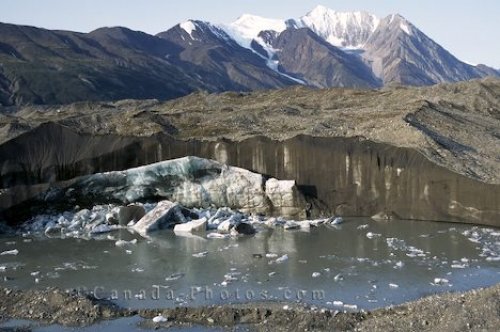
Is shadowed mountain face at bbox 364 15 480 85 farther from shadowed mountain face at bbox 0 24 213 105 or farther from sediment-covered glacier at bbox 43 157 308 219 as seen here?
sediment-covered glacier at bbox 43 157 308 219

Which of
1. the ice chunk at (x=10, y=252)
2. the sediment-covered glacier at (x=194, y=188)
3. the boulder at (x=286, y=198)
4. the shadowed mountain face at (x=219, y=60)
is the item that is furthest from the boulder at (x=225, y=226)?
the shadowed mountain face at (x=219, y=60)

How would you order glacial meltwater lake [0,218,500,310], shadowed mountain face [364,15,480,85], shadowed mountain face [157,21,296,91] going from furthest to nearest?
1. shadowed mountain face [364,15,480,85]
2. shadowed mountain face [157,21,296,91]
3. glacial meltwater lake [0,218,500,310]

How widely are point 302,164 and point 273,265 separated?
6238 mm


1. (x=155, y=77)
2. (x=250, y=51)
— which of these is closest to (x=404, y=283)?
(x=155, y=77)

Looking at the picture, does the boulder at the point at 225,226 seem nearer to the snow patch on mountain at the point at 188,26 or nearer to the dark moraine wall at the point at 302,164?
the dark moraine wall at the point at 302,164

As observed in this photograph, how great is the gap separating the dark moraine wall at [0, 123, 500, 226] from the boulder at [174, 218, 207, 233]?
9.94 feet

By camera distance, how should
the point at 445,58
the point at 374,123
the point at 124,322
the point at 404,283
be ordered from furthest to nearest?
1. the point at 445,58
2. the point at 374,123
3. the point at 404,283
4. the point at 124,322

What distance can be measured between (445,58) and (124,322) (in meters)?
200

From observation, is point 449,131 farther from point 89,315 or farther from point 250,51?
point 250,51

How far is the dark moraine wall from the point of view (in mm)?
16516

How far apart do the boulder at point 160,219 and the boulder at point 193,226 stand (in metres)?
0.47

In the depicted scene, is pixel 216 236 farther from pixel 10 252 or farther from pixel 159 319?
pixel 159 319

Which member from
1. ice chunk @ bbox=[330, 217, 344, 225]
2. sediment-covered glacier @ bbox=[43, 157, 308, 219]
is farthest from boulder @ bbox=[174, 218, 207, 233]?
ice chunk @ bbox=[330, 217, 344, 225]

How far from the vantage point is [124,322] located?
8914 mm
